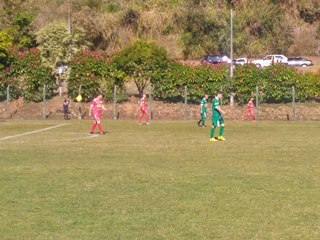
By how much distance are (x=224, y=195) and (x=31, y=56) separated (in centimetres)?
3641

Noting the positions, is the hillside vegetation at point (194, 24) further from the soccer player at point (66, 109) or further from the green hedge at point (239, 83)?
the soccer player at point (66, 109)

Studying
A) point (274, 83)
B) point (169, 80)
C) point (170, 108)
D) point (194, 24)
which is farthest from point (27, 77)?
point (194, 24)

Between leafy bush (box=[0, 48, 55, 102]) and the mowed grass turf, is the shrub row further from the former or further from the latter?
the mowed grass turf

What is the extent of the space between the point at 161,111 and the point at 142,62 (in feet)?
12.7

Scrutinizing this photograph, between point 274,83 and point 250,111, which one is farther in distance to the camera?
point 274,83

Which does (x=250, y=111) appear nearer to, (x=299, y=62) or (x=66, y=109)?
(x=66, y=109)

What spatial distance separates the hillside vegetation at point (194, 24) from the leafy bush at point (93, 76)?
18.2 metres

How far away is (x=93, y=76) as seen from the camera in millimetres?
45562

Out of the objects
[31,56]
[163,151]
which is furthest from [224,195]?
[31,56]

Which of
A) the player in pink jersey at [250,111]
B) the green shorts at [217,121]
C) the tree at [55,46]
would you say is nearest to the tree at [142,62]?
the tree at [55,46]

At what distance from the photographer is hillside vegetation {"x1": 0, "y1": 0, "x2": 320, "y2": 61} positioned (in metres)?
66.4

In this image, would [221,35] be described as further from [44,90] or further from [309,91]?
[44,90]

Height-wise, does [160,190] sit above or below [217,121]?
below

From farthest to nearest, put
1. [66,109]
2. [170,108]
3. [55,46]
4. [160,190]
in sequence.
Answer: [55,46] → [170,108] → [66,109] → [160,190]
